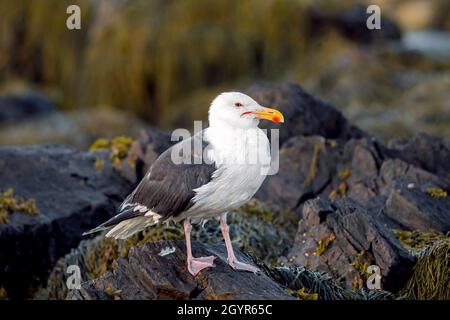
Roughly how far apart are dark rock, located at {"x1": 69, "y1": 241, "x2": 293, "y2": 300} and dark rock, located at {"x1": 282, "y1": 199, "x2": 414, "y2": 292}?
1.37 m

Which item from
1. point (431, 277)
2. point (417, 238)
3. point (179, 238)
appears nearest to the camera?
point (431, 277)

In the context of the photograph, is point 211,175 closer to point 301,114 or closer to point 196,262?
point 196,262

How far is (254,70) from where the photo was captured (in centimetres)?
2294

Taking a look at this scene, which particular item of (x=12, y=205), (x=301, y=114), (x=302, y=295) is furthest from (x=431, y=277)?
(x=12, y=205)

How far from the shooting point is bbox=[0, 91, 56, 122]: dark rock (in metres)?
22.1

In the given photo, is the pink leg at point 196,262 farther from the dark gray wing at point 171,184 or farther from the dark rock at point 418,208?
the dark rock at point 418,208

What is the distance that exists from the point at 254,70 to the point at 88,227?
13.0 meters

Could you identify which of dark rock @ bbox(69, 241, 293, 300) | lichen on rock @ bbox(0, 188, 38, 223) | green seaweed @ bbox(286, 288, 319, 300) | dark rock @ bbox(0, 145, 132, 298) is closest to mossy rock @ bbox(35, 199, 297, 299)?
dark rock @ bbox(0, 145, 132, 298)

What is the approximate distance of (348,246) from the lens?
321 inches

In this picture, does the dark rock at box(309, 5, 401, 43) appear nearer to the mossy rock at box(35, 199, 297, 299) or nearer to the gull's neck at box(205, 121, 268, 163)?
the mossy rock at box(35, 199, 297, 299)

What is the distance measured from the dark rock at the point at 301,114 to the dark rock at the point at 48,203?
2.53m

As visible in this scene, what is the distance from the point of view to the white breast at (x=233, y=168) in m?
6.78

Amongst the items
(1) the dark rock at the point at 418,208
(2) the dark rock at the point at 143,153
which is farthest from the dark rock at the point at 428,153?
(2) the dark rock at the point at 143,153

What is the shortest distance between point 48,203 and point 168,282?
4.46 metres
